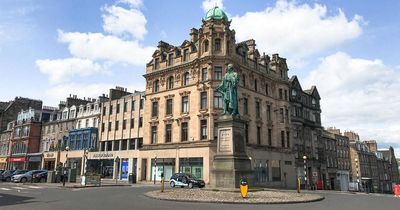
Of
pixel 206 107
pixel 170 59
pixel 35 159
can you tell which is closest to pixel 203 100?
pixel 206 107

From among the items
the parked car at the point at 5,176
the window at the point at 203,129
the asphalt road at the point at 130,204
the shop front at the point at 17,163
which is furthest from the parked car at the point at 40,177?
the shop front at the point at 17,163

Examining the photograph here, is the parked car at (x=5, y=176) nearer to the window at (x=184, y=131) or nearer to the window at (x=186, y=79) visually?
the window at (x=184, y=131)

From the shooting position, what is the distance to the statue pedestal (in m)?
20.7

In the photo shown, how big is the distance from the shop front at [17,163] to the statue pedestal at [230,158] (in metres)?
59.5

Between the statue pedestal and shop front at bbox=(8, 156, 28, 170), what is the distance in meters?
59.5

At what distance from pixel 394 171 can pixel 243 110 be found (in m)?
87.1

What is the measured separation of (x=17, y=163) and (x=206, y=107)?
5236 centimetres

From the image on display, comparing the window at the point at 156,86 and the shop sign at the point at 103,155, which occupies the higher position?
A: the window at the point at 156,86

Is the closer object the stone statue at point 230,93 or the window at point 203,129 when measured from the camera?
the stone statue at point 230,93

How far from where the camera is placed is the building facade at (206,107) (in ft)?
131

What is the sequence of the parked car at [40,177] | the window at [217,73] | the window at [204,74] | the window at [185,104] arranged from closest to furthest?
the parked car at [40,177] < the window at [217,73] < the window at [204,74] < the window at [185,104]

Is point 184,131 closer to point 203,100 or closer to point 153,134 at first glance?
point 203,100

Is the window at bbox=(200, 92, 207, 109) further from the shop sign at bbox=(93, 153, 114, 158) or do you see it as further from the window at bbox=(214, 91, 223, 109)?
the shop sign at bbox=(93, 153, 114, 158)

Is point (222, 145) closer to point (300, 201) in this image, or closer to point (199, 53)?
point (300, 201)
